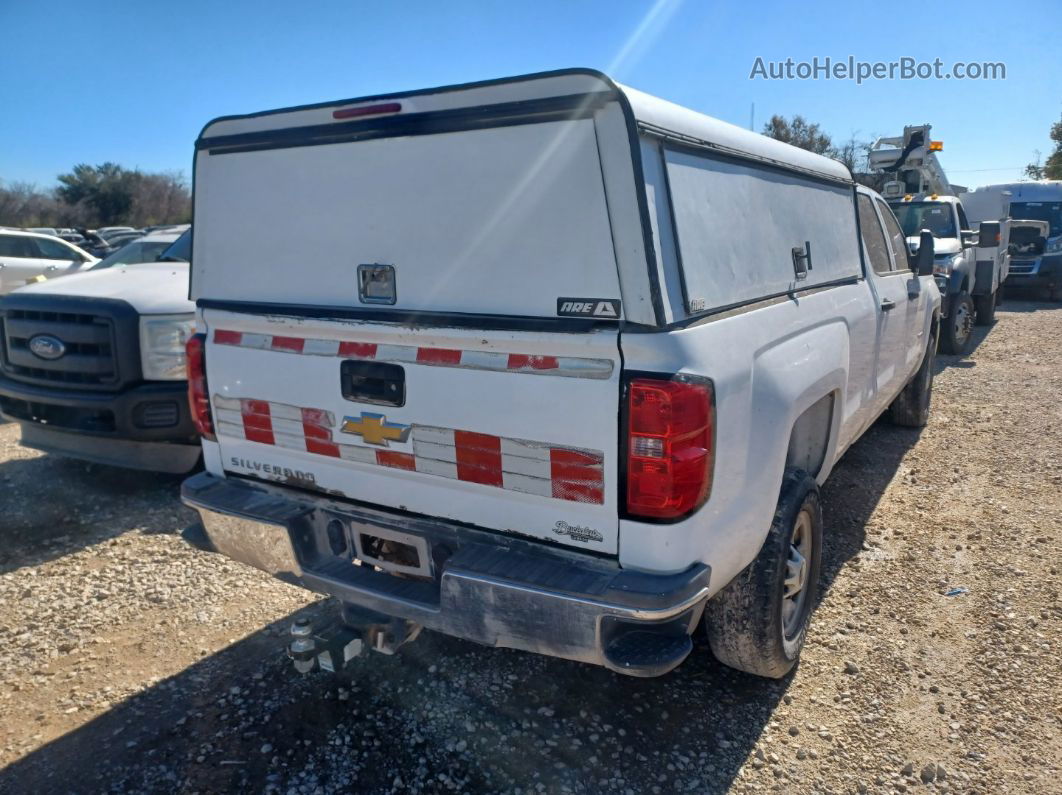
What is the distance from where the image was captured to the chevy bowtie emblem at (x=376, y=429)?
2605mm

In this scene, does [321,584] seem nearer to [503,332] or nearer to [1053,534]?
[503,332]

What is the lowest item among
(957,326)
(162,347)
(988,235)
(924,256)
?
(957,326)

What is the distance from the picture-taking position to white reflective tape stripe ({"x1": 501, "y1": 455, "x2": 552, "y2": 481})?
234 centimetres

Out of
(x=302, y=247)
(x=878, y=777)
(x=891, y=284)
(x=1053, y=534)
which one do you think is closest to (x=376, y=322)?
(x=302, y=247)

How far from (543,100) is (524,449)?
3.41 feet

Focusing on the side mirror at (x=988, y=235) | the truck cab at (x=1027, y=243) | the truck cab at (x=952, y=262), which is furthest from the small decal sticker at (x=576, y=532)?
the truck cab at (x=1027, y=243)

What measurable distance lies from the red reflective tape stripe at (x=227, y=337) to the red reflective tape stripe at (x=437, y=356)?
90 cm

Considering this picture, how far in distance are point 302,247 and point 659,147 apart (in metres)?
1.36

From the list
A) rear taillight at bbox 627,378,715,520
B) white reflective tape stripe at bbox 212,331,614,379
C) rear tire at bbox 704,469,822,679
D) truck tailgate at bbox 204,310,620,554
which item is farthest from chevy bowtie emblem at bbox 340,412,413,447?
rear tire at bbox 704,469,822,679

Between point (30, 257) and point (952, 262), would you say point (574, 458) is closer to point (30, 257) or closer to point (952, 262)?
point (952, 262)

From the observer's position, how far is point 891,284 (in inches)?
190

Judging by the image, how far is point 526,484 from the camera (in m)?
2.38

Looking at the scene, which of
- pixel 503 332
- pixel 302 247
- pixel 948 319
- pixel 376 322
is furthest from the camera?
pixel 948 319

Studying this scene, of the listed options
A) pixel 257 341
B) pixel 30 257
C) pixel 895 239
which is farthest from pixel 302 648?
pixel 30 257
